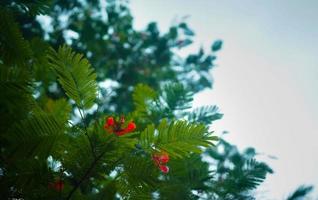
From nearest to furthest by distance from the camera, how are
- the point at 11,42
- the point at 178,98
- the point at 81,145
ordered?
the point at 81,145 < the point at 11,42 < the point at 178,98

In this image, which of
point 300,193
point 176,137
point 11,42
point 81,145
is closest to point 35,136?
point 81,145

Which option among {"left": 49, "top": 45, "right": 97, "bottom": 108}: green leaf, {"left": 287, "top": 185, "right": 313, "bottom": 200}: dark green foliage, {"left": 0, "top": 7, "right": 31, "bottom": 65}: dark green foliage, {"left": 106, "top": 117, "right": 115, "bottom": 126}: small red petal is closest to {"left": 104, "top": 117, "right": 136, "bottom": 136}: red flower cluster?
{"left": 106, "top": 117, "right": 115, "bottom": 126}: small red petal

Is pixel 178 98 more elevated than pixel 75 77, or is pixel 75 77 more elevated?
pixel 178 98

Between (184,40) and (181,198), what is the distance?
500cm

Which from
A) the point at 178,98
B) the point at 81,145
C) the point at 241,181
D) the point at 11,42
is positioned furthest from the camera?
the point at 178,98

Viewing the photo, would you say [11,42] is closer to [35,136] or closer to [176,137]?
[35,136]

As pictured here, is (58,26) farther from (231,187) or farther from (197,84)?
(231,187)

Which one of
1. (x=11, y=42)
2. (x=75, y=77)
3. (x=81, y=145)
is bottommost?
(x=81, y=145)

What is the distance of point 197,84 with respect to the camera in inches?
256

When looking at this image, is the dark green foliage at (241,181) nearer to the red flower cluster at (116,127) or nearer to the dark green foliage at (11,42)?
the red flower cluster at (116,127)

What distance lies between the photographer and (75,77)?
70.5 inches

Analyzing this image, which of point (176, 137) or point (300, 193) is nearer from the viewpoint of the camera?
point (176, 137)

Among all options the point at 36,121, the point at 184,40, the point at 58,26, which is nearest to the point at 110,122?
the point at 36,121

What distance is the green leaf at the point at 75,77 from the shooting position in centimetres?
179
